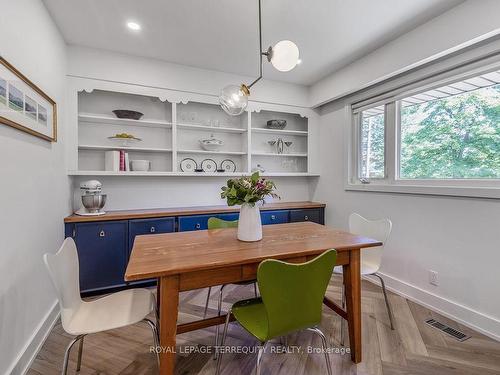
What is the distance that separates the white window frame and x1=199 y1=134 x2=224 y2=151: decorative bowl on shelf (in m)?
1.71

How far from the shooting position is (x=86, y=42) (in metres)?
2.65

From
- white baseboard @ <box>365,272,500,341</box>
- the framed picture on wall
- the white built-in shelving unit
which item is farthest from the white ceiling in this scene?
white baseboard @ <box>365,272,500,341</box>

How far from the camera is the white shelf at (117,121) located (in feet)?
9.34

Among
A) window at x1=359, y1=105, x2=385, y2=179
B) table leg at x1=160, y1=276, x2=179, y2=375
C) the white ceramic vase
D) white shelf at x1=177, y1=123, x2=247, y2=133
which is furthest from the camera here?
white shelf at x1=177, y1=123, x2=247, y2=133

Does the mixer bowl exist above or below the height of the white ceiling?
below

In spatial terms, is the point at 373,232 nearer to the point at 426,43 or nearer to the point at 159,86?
the point at 426,43

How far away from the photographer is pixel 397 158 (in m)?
2.80

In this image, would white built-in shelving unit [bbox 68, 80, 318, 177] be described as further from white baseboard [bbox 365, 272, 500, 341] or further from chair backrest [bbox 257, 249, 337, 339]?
chair backrest [bbox 257, 249, 337, 339]

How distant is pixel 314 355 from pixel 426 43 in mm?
2695

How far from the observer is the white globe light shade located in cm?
160

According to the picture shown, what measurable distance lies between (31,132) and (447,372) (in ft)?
10.2

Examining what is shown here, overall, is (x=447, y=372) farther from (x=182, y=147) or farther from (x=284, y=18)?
(x=182, y=147)

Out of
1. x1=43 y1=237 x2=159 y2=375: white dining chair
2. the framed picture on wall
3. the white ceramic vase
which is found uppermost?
the framed picture on wall

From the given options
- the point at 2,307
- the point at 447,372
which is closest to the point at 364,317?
the point at 447,372
